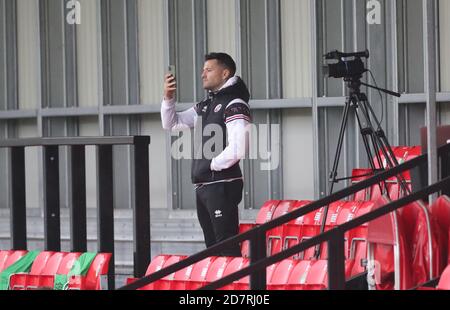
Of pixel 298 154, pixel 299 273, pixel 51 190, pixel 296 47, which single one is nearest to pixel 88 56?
pixel 296 47

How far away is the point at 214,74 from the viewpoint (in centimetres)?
664

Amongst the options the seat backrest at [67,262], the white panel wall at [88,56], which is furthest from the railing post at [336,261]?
the white panel wall at [88,56]

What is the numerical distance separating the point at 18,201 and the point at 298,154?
9.06ft

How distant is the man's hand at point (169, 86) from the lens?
6693 millimetres

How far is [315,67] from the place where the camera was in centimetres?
938

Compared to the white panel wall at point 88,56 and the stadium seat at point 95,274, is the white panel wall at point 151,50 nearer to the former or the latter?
the white panel wall at point 88,56

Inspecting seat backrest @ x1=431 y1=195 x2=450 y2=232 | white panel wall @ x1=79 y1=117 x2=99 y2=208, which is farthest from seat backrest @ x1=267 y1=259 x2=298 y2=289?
white panel wall @ x1=79 y1=117 x2=99 y2=208

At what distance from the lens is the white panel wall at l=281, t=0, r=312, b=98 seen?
9500mm

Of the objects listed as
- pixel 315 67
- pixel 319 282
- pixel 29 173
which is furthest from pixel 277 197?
pixel 319 282

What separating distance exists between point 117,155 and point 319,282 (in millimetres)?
5256

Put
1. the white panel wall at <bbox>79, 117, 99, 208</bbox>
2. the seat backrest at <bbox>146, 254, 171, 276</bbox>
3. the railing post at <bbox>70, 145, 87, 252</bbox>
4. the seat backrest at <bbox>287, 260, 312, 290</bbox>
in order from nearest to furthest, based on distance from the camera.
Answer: the seat backrest at <bbox>287, 260, 312, 290</bbox> → the seat backrest at <bbox>146, 254, 171, 276</bbox> → the railing post at <bbox>70, 145, 87, 252</bbox> → the white panel wall at <bbox>79, 117, 99, 208</bbox>

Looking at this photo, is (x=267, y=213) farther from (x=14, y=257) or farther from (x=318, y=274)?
(x=318, y=274)

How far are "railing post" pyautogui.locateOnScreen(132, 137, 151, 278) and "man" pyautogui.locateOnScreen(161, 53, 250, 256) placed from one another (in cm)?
35

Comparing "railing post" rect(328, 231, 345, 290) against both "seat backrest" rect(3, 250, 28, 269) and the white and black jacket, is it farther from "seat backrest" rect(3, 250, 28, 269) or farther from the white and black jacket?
"seat backrest" rect(3, 250, 28, 269)
